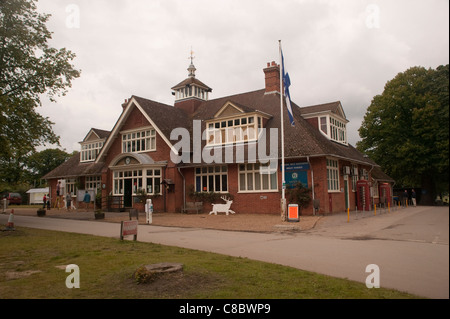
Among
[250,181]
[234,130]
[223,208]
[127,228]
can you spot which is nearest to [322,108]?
[234,130]

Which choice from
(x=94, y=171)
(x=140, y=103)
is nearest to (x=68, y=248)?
(x=140, y=103)

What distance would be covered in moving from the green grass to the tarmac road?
84 cm

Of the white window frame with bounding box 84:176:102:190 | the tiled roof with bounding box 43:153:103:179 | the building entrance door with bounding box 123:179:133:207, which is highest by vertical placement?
the tiled roof with bounding box 43:153:103:179

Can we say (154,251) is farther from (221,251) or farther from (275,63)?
(275,63)

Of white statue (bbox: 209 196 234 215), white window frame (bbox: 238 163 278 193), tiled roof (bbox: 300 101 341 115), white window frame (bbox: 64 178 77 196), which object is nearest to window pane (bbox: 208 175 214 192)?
white statue (bbox: 209 196 234 215)

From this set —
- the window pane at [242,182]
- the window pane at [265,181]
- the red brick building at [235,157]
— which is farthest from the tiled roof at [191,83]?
the window pane at [265,181]

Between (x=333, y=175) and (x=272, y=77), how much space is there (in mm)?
10306

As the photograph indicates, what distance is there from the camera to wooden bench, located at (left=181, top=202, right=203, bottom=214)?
2497cm

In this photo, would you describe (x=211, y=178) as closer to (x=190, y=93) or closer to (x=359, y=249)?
(x=190, y=93)

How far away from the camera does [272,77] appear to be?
29.1m

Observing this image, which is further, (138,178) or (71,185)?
(71,185)

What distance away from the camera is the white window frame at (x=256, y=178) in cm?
2292

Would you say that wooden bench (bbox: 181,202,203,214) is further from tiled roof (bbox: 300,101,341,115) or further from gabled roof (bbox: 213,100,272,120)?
tiled roof (bbox: 300,101,341,115)

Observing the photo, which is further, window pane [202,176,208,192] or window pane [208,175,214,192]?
window pane [202,176,208,192]
